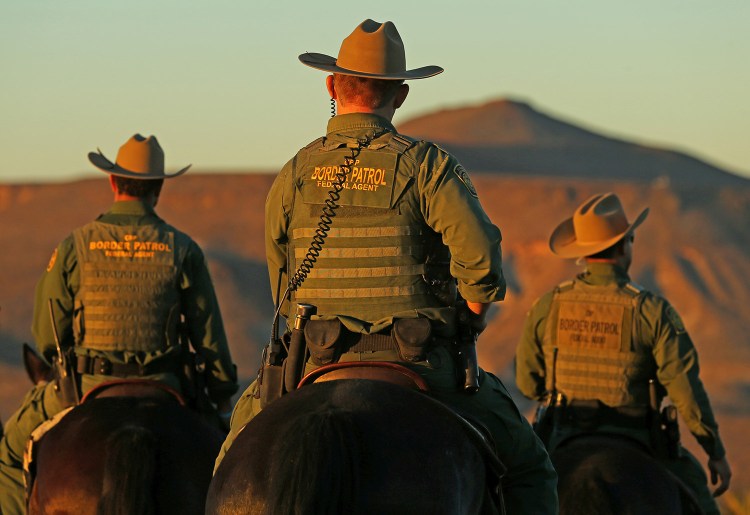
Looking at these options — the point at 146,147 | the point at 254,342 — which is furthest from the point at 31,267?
the point at 146,147

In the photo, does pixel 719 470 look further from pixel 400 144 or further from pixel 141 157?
pixel 400 144

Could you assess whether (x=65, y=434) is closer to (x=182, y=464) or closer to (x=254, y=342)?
(x=182, y=464)

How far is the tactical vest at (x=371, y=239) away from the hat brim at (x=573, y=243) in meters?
3.75

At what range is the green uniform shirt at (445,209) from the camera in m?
6.30

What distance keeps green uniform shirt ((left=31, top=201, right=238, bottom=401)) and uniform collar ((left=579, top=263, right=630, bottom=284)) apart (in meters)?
2.18

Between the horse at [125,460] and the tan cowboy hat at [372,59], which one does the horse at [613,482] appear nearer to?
the horse at [125,460]

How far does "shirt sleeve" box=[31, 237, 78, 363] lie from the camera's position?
994cm

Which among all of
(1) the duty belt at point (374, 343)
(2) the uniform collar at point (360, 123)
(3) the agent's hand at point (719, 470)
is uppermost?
(2) the uniform collar at point (360, 123)

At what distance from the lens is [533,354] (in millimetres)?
10336

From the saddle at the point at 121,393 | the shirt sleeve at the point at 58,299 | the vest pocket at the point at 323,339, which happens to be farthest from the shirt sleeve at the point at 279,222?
the shirt sleeve at the point at 58,299

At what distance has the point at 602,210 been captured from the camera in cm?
1052

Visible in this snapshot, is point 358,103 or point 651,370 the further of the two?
point 651,370

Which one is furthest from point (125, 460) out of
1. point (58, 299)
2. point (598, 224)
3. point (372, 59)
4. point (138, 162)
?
point (598, 224)

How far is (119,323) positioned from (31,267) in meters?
73.3
